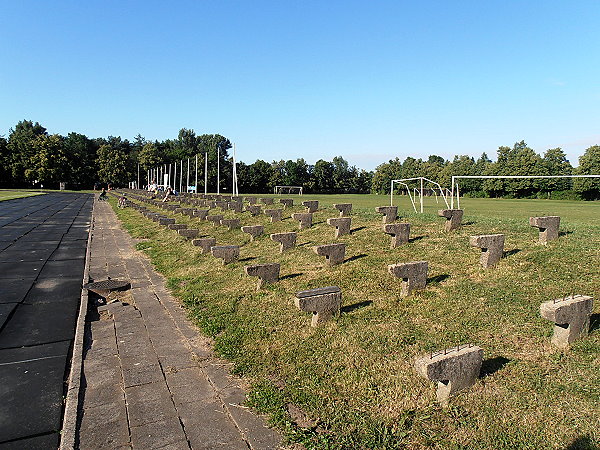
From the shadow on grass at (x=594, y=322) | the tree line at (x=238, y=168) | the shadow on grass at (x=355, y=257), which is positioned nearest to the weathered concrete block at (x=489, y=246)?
the shadow on grass at (x=594, y=322)

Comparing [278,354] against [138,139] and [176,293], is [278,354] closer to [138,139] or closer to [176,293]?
[176,293]

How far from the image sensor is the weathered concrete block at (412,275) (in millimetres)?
6336

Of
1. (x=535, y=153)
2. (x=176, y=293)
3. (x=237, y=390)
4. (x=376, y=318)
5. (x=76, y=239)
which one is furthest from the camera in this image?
(x=535, y=153)

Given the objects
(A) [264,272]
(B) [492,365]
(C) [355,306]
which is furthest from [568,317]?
(A) [264,272]

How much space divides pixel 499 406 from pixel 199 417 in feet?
9.80

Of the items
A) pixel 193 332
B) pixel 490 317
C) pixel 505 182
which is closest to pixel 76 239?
pixel 193 332

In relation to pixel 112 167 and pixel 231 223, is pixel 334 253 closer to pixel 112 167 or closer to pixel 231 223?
pixel 231 223

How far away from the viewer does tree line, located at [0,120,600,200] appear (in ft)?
225

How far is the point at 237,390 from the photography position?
4559 mm

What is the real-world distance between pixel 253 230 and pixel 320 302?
711 centimetres

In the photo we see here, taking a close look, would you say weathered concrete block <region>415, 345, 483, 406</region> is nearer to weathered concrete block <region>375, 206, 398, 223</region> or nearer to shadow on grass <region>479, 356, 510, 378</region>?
shadow on grass <region>479, 356, 510, 378</region>

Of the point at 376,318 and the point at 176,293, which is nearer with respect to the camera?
the point at 376,318

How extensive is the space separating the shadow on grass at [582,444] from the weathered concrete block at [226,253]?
8227 mm

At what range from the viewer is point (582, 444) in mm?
3230
